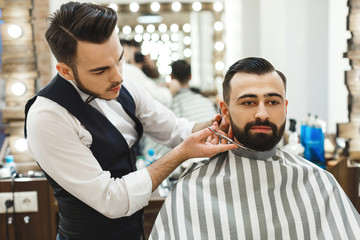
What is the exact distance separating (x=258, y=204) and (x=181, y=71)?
163 cm

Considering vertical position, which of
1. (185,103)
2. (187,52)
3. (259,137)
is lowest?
(185,103)

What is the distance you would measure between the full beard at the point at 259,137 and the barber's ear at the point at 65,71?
595mm

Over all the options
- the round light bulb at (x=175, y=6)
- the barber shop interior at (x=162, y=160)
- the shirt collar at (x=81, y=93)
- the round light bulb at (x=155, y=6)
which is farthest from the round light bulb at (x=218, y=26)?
the shirt collar at (x=81, y=93)

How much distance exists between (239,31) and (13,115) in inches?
66.4

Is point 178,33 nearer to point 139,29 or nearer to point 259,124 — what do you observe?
point 139,29

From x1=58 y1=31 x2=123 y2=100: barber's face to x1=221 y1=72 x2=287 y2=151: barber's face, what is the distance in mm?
418

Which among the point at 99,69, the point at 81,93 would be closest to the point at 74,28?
the point at 99,69

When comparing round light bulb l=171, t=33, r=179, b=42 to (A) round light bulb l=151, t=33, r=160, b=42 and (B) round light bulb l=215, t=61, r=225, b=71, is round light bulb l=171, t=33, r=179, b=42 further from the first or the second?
(B) round light bulb l=215, t=61, r=225, b=71

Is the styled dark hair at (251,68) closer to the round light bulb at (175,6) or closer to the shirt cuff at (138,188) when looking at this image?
the shirt cuff at (138,188)

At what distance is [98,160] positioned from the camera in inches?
57.4

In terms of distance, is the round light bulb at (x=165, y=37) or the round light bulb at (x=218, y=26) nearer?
the round light bulb at (x=165, y=37)

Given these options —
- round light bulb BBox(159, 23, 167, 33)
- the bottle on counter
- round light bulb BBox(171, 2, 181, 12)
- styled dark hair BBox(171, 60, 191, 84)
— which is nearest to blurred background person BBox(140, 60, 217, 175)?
styled dark hair BBox(171, 60, 191, 84)

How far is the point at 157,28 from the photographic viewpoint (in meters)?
2.93

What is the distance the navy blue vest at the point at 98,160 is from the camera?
141 centimetres
